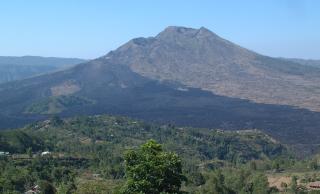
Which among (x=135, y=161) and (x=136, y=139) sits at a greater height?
(x=135, y=161)

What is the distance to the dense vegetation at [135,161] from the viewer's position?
20859mm

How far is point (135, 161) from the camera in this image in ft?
68.5

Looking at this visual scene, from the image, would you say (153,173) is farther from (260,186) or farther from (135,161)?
(260,186)

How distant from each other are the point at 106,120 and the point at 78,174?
53983 millimetres

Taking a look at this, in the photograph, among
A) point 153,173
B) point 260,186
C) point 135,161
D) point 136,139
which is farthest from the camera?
point 136,139

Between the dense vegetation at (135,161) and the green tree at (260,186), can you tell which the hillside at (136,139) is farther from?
the green tree at (260,186)

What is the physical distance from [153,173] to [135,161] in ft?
3.24

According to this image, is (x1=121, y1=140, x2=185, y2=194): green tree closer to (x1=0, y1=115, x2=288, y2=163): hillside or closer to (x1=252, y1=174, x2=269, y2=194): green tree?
(x1=252, y1=174, x2=269, y2=194): green tree

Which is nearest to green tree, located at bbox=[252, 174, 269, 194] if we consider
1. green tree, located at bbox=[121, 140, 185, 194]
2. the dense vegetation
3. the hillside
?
the dense vegetation

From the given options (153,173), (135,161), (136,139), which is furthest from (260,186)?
(136,139)

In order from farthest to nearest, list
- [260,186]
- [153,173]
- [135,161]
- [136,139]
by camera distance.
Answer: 1. [136,139]
2. [260,186]
3. [135,161]
4. [153,173]

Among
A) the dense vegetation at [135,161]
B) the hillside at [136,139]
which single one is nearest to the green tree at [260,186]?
the dense vegetation at [135,161]

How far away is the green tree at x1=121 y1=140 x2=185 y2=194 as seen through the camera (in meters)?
20.0

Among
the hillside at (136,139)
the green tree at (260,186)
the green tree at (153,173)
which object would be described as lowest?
the hillside at (136,139)
